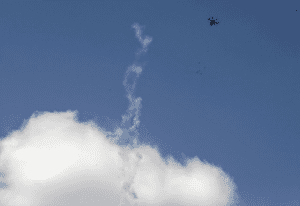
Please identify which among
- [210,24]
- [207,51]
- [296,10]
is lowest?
[207,51]

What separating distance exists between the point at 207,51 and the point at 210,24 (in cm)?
734

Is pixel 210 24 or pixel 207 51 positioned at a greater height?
pixel 210 24

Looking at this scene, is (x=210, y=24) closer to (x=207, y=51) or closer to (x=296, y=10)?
(x=207, y=51)

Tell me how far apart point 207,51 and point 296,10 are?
2530 cm

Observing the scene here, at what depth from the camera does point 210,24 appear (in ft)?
227

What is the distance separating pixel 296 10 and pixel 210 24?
2234 cm

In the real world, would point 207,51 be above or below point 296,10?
below

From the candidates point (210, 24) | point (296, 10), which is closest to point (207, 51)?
point (210, 24)

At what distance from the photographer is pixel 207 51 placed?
6869 cm

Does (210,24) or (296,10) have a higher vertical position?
(296,10)
